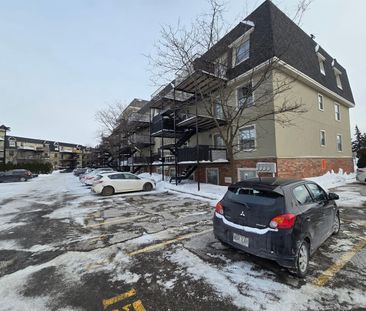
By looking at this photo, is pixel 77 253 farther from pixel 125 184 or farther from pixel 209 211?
pixel 125 184

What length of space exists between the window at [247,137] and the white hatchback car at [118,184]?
6.91 meters

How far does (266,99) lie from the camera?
12352 millimetres

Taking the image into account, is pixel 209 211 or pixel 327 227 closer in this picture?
pixel 327 227

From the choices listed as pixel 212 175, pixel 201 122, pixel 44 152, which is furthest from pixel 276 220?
pixel 44 152

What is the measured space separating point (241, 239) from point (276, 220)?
725mm

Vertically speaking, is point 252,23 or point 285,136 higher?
point 252,23

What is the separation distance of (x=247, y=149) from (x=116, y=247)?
10796mm

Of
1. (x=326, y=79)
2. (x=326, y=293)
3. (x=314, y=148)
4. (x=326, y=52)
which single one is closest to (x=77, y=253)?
(x=326, y=293)

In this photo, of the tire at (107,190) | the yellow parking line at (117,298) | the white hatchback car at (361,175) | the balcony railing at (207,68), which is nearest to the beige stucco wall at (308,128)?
the white hatchback car at (361,175)

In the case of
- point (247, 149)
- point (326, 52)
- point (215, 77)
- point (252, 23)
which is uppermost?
point (326, 52)

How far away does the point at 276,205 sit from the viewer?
342 centimetres

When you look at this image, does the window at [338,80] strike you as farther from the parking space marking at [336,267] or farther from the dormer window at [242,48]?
the parking space marking at [336,267]

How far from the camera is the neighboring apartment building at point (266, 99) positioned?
1164 cm

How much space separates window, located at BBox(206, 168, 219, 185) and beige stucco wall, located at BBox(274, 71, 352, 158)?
486 centimetres
